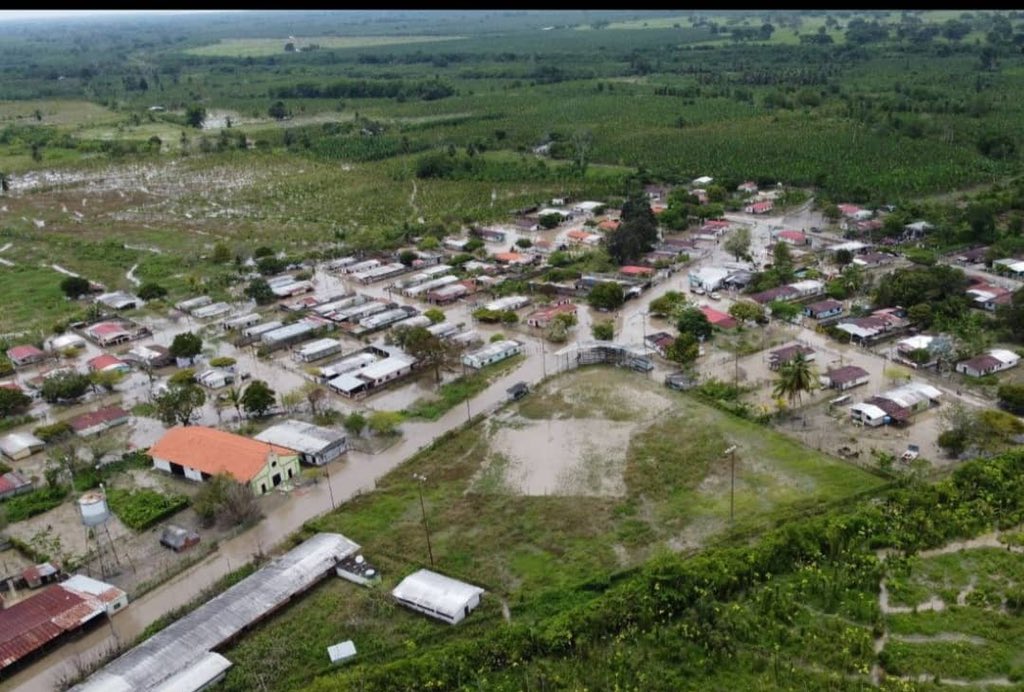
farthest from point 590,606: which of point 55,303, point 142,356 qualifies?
point 55,303

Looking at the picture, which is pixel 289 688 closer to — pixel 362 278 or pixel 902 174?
pixel 362 278

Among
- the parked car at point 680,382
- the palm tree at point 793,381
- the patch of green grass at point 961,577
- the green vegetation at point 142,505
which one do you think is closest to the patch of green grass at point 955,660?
the patch of green grass at point 961,577

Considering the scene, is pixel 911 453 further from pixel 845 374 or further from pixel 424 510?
pixel 424 510

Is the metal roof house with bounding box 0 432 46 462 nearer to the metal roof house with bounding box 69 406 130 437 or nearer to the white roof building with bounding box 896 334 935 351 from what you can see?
the metal roof house with bounding box 69 406 130 437

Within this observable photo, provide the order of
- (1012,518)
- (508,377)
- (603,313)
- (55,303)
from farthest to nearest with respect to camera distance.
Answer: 1. (55,303)
2. (603,313)
3. (508,377)
4. (1012,518)

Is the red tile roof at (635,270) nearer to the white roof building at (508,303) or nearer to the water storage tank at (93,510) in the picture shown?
the white roof building at (508,303)

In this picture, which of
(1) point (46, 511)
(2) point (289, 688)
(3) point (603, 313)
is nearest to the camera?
(2) point (289, 688)

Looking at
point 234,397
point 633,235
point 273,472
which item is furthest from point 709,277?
point 273,472

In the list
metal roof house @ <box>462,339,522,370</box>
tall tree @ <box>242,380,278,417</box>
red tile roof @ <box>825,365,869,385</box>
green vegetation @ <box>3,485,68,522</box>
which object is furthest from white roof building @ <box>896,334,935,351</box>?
green vegetation @ <box>3,485,68,522</box>
